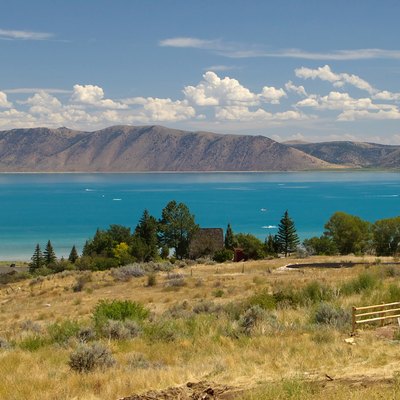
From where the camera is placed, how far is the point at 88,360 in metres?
10.8

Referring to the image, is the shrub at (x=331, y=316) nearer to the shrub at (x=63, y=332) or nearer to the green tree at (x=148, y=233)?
the shrub at (x=63, y=332)

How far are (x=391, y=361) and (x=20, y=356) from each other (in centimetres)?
813

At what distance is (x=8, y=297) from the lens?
3419 centimetres

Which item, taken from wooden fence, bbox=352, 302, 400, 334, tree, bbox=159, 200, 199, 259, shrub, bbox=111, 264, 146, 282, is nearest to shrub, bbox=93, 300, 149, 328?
wooden fence, bbox=352, 302, 400, 334

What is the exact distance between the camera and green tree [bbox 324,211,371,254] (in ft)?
217

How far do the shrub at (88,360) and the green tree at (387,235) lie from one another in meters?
56.6

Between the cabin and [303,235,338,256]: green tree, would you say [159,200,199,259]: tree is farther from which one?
[303,235,338,256]: green tree

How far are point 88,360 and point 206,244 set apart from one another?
58.1 metres

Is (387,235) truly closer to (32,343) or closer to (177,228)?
(177,228)

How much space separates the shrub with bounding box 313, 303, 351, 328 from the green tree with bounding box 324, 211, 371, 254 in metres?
52.7

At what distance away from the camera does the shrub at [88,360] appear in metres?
10.8

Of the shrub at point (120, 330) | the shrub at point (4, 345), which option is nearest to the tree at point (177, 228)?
the shrub at point (120, 330)

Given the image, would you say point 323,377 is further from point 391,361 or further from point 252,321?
point 252,321

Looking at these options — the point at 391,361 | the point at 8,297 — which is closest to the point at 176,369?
the point at 391,361
